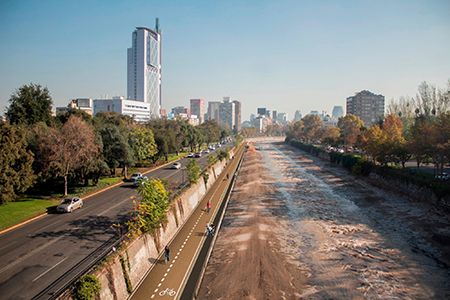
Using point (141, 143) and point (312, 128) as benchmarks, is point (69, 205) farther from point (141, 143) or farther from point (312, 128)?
point (312, 128)

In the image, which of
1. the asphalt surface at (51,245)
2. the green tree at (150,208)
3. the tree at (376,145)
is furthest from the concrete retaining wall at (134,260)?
the tree at (376,145)

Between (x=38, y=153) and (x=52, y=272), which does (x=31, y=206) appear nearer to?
(x=38, y=153)

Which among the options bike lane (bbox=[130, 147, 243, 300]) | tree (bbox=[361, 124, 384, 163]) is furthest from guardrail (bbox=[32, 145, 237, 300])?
tree (bbox=[361, 124, 384, 163])

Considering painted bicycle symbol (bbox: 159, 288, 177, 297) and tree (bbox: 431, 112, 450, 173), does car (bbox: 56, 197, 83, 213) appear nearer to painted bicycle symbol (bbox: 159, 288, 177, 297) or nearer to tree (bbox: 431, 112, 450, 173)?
painted bicycle symbol (bbox: 159, 288, 177, 297)

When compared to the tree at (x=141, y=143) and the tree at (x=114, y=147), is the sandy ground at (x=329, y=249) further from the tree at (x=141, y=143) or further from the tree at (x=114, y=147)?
the tree at (x=141, y=143)

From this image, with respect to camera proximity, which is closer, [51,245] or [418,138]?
[51,245]

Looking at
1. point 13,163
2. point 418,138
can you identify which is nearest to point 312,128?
point 418,138
